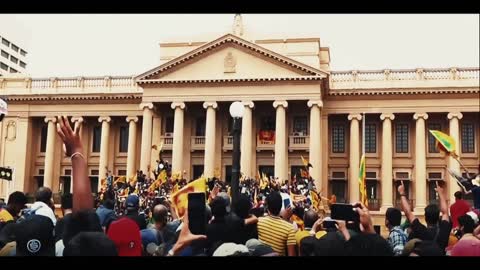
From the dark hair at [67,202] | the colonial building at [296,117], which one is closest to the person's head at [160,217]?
the dark hair at [67,202]

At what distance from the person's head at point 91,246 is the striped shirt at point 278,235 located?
2672 millimetres

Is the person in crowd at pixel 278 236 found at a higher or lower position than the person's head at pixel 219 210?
lower

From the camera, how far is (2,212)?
8555mm

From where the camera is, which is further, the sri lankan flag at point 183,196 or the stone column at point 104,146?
the stone column at point 104,146

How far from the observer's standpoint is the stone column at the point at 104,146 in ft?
143

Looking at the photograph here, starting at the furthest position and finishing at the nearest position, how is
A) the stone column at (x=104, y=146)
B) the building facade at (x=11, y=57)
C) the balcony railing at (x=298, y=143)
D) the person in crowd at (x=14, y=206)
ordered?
1. the building facade at (x=11, y=57)
2. the stone column at (x=104, y=146)
3. the balcony railing at (x=298, y=143)
4. the person in crowd at (x=14, y=206)

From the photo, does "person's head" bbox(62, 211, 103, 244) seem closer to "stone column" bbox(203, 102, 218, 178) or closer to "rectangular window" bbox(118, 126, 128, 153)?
"stone column" bbox(203, 102, 218, 178)

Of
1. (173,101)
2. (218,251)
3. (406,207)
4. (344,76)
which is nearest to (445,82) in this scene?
(344,76)

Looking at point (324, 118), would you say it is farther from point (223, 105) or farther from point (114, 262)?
point (114, 262)

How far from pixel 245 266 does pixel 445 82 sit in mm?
39354

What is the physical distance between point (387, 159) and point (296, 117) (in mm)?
6890

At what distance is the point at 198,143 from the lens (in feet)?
139

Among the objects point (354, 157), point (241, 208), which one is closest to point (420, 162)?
point (354, 157)

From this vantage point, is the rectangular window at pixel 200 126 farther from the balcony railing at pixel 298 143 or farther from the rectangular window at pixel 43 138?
the rectangular window at pixel 43 138
